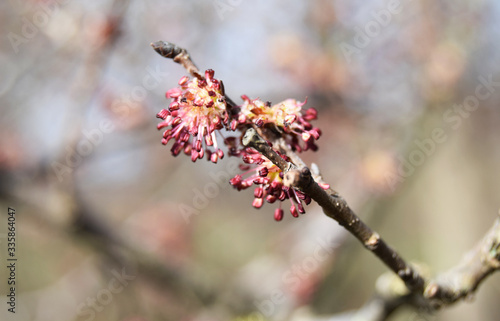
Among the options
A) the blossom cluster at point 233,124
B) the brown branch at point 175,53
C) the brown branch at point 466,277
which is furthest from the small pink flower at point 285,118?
the brown branch at point 466,277

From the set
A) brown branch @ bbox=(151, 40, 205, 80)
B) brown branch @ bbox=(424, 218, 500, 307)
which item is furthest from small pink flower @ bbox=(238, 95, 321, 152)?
brown branch @ bbox=(424, 218, 500, 307)

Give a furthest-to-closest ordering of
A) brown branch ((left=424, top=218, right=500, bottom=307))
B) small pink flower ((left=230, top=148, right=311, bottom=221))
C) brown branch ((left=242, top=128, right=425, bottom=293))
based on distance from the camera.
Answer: brown branch ((left=424, top=218, right=500, bottom=307))
small pink flower ((left=230, top=148, right=311, bottom=221))
brown branch ((left=242, top=128, right=425, bottom=293))

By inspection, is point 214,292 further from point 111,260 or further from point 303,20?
point 303,20

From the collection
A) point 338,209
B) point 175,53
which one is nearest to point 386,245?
point 338,209

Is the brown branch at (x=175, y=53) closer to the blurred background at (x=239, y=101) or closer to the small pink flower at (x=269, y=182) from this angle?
the small pink flower at (x=269, y=182)

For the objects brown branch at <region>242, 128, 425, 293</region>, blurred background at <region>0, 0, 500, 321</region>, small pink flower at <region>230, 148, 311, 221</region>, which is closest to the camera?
brown branch at <region>242, 128, 425, 293</region>

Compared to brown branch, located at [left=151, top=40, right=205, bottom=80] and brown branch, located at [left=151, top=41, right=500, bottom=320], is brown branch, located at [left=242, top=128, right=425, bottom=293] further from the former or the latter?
brown branch, located at [left=151, top=40, right=205, bottom=80]

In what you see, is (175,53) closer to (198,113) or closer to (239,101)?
(198,113)
